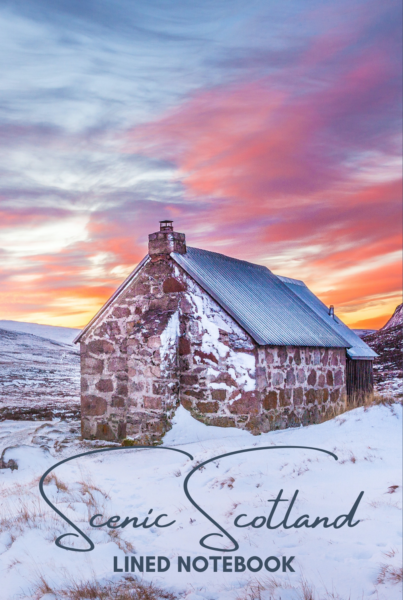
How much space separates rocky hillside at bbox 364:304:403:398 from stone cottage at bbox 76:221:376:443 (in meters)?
8.89

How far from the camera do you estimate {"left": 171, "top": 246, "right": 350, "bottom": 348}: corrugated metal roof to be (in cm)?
1370

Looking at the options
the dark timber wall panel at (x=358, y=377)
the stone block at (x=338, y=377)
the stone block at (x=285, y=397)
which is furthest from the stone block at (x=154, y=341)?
the dark timber wall panel at (x=358, y=377)

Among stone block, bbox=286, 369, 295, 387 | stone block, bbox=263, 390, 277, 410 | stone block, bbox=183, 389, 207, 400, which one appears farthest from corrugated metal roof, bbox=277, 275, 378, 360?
stone block, bbox=183, 389, 207, 400

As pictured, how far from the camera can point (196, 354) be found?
13.6 m

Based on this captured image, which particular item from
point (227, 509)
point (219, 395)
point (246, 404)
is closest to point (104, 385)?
point (219, 395)

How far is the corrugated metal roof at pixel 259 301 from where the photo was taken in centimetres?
1370

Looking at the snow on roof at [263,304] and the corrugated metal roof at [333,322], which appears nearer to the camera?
the snow on roof at [263,304]

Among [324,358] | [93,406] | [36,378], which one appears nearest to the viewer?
[93,406]

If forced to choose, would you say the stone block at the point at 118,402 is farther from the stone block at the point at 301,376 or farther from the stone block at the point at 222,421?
the stone block at the point at 301,376

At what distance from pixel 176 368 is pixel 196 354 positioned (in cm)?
54

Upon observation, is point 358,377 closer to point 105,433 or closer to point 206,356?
point 206,356

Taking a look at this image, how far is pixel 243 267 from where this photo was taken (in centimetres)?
1755

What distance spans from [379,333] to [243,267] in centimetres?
2553

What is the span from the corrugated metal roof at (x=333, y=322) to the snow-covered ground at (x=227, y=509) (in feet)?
21.1
